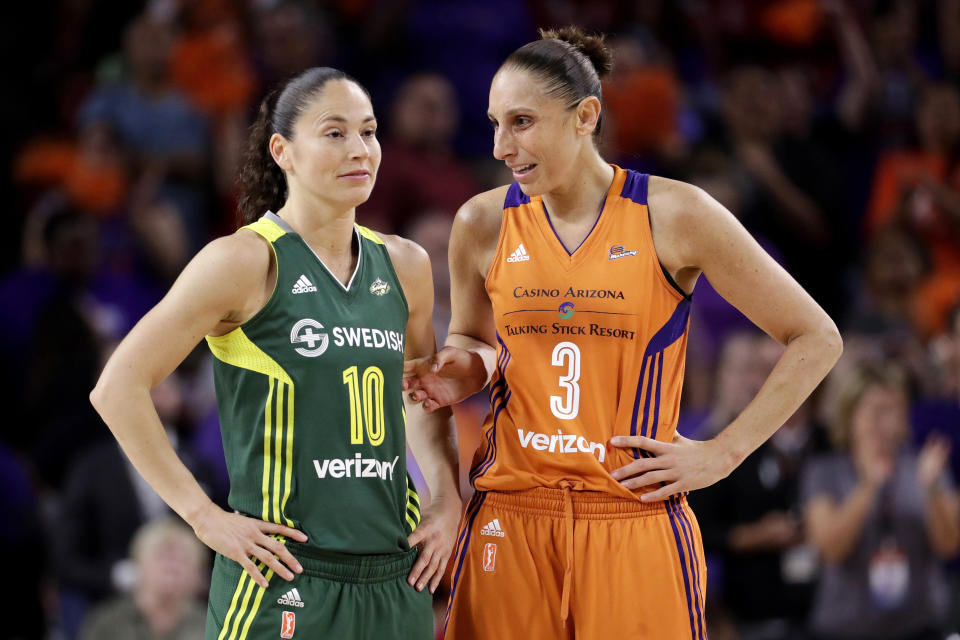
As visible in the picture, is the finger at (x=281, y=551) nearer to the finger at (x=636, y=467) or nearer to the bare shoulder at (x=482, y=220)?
the finger at (x=636, y=467)

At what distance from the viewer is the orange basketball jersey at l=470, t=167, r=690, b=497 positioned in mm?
3848

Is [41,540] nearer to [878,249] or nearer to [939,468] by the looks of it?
[939,468]

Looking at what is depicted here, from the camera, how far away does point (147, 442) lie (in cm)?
Result: 344

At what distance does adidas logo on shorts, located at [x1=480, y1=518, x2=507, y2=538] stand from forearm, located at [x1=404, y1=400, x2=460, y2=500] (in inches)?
5.9

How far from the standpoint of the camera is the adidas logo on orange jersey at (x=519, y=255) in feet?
13.0

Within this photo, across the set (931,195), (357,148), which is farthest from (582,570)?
(931,195)

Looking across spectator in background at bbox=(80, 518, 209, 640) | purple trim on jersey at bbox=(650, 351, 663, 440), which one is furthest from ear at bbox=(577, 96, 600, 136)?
spectator in background at bbox=(80, 518, 209, 640)

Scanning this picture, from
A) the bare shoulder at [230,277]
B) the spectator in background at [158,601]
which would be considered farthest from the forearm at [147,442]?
the spectator in background at [158,601]

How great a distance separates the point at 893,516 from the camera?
658cm

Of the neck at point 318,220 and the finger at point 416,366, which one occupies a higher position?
the neck at point 318,220

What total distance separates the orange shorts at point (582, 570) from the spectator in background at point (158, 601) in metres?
2.58

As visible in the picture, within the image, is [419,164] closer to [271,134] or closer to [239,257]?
[271,134]

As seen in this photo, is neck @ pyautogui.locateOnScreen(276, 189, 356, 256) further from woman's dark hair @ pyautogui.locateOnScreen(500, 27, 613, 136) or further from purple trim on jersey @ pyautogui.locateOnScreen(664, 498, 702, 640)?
purple trim on jersey @ pyautogui.locateOnScreen(664, 498, 702, 640)

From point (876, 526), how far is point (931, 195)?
130 inches
